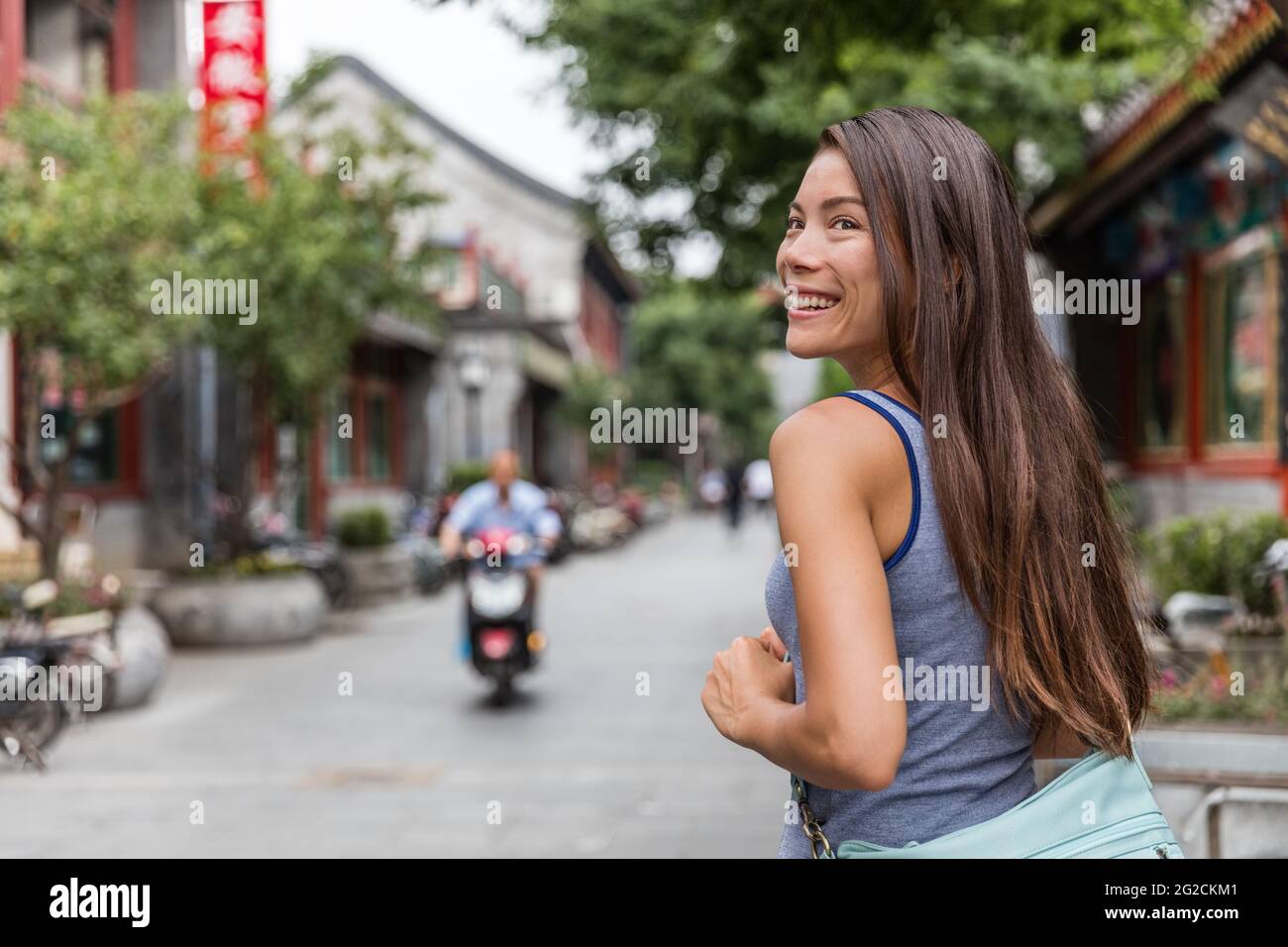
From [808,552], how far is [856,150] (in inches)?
18.8

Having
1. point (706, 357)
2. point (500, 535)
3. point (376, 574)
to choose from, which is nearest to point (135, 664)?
point (500, 535)

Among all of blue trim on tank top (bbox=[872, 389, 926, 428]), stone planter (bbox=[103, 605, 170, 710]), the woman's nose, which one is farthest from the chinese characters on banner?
blue trim on tank top (bbox=[872, 389, 926, 428])

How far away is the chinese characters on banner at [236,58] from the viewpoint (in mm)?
13562

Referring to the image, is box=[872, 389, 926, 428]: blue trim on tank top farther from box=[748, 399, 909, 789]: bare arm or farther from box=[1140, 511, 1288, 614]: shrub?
box=[1140, 511, 1288, 614]: shrub

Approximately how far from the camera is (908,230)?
1.55 meters

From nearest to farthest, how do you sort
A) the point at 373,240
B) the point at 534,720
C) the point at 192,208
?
the point at 534,720 < the point at 192,208 < the point at 373,240

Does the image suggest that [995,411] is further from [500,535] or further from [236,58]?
[236,58]

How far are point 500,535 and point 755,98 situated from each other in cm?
358

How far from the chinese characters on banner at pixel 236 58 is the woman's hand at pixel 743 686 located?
1239 centimetres

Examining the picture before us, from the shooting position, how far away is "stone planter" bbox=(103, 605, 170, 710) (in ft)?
30.3
